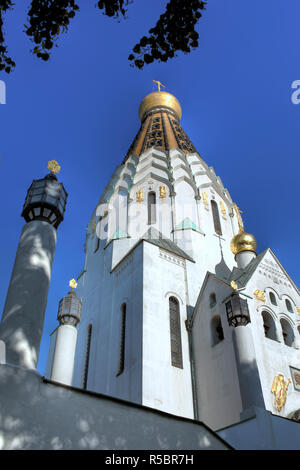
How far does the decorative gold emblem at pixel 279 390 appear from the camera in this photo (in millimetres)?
13086

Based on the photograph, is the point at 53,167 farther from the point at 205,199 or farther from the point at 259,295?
the point at 205,199

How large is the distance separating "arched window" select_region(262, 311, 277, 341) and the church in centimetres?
4

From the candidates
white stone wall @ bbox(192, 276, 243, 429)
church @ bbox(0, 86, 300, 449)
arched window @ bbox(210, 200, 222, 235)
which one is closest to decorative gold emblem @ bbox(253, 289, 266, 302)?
church @ bbox(0, 86, 300, 449)

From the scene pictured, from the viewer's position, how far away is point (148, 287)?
16297 millimetres

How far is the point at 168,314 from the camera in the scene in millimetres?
16250

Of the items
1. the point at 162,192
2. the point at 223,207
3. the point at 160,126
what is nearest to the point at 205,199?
the point at 223,207

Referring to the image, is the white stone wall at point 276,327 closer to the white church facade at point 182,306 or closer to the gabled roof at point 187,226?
the white church facade at point 182,306

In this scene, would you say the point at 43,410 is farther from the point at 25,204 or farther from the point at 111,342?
the point at 111,342

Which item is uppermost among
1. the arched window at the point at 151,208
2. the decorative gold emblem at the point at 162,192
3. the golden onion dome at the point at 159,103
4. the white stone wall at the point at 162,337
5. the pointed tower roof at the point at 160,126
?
the golden onion dome at the point at 159,103

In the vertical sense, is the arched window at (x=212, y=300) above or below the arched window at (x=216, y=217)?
below

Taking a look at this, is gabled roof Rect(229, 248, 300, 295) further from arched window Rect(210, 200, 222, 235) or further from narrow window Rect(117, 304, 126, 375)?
narrow window Rect(117, 304, 126, 375)

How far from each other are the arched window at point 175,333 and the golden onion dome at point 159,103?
25198 mm

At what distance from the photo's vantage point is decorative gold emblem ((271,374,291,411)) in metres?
13.1

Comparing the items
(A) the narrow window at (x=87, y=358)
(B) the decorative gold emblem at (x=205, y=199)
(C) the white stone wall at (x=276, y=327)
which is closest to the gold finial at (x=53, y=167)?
(C) the white stone wall at (x=276, y=327)
